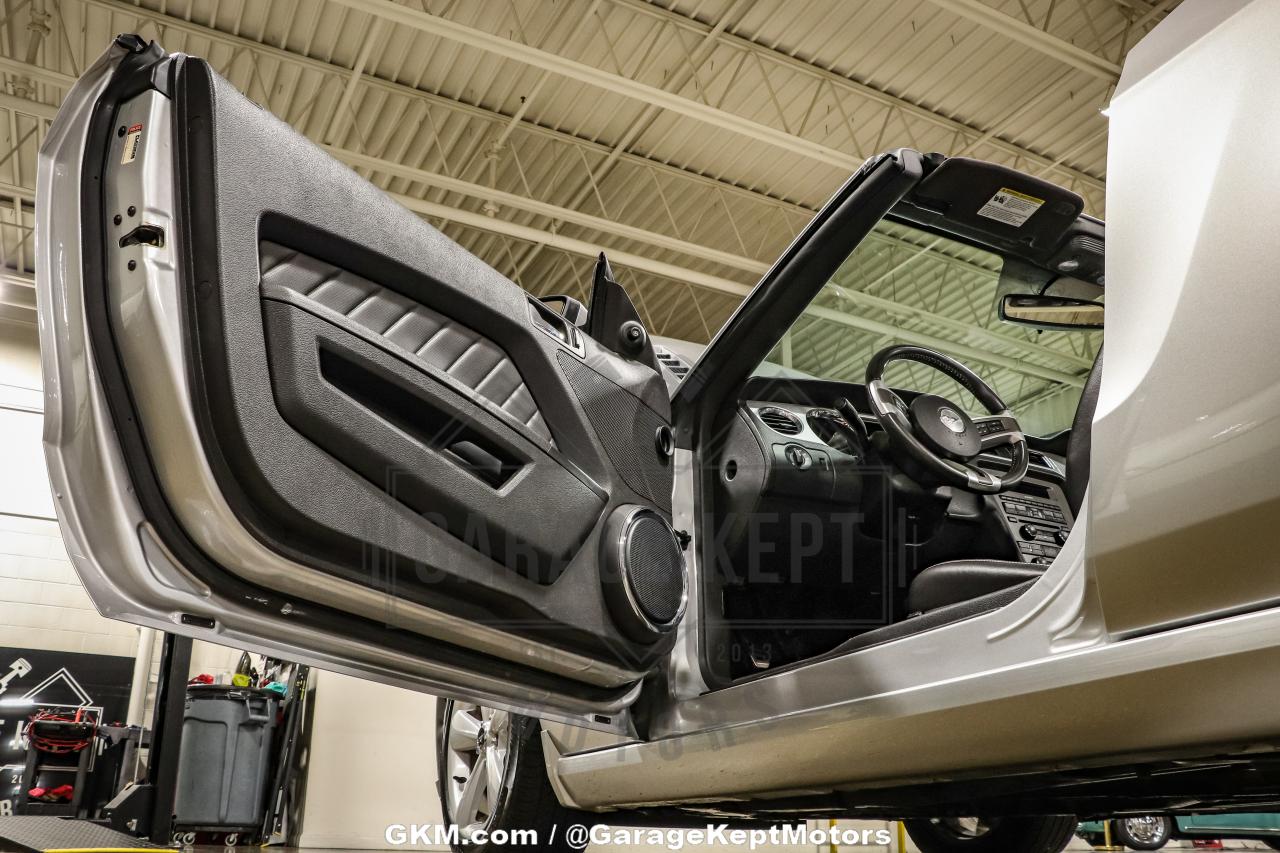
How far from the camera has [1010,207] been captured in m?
1.92

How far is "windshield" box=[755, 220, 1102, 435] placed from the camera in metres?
2.22

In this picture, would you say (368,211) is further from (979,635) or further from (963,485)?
(963,485)

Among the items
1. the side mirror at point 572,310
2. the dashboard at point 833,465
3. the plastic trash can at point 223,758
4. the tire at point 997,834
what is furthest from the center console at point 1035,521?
the plastic trash can at point 223,758

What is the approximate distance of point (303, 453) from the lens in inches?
56.4

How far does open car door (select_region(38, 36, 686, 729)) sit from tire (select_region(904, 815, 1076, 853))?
177 cm

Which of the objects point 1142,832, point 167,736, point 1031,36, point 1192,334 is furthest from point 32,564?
point 1192,334

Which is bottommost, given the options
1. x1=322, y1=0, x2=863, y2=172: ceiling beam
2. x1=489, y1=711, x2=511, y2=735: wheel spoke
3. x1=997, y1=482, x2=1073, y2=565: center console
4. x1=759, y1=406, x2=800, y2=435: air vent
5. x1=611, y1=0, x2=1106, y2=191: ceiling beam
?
x1=489, y1=711, x2=511, y2=735: wheel spoke

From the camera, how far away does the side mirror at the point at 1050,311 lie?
222 cm

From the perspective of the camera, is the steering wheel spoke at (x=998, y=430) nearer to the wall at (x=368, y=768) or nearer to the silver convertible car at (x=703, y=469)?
the silver convertible car at (x=703, y=469)

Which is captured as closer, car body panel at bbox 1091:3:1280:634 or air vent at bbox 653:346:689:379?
car body panel at bbox 1091:3:1280:634

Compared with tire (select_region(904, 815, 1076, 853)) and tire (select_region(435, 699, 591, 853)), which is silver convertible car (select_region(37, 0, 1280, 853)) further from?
tire (select_region(904, 815, 1076, 853))

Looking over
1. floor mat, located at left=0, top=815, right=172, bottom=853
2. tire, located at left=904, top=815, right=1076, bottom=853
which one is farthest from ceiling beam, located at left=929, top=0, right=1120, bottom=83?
floor mat, located at left=0, top=815, right=172, bottom=853

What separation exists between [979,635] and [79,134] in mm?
1498

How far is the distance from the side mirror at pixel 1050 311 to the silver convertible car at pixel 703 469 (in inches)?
0.5
